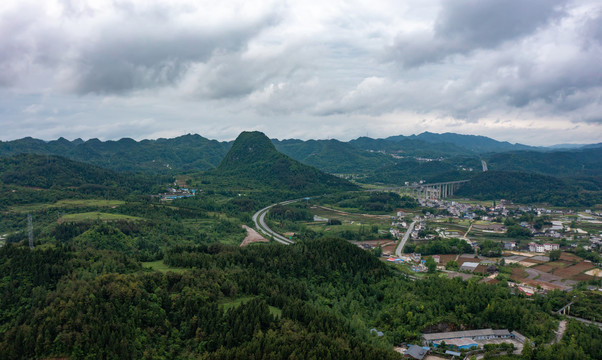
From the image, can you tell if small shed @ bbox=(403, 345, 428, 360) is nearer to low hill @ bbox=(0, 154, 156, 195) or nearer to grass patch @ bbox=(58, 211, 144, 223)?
grass patch @ bbox=(58, 211, 144, 223)

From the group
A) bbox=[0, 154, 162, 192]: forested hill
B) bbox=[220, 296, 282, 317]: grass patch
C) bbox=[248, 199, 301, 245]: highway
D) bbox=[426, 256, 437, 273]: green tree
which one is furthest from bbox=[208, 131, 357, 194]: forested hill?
bbox=[220, 296, 282, 317]: grass patch

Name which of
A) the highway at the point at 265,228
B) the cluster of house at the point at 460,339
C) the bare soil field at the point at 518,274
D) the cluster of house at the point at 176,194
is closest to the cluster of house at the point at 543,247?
the bare soil field at the point at 518,274

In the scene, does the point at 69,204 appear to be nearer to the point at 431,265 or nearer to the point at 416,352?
the point at 431,265

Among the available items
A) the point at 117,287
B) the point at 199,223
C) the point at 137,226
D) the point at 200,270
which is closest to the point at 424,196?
the point at 199,223

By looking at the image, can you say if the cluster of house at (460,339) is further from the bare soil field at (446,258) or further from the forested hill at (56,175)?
the forested hill at (56,175)

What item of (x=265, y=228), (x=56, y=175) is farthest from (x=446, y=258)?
(x=56, y=175)

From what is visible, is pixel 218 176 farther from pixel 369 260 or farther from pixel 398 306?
pixel 398 306
